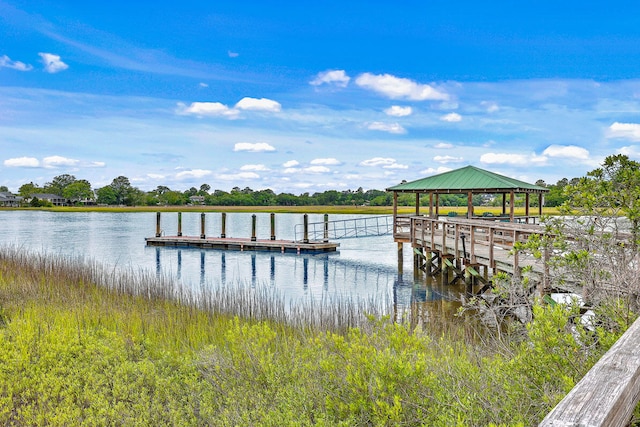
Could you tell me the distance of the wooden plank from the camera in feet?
4.03

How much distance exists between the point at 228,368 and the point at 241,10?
17.4m

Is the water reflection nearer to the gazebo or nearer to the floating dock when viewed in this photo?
the floating dock

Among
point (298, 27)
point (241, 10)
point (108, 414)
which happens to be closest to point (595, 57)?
point (298, 27)

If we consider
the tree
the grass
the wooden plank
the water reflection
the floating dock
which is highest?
the tree

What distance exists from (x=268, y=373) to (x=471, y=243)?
9134mm

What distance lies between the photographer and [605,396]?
1340mm

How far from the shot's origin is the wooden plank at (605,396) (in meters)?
1.23

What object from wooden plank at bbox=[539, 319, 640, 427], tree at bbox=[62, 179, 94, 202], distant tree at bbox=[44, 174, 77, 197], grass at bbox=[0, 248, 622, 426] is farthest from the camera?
distant tree at bbox=[44, 174, 77, 197]

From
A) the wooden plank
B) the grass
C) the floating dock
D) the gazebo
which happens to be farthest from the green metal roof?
the wooden plank

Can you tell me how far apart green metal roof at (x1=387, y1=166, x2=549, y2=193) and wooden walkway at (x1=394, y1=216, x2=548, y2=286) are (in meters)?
1.25

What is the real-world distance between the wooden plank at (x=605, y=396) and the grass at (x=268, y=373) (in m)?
0.63

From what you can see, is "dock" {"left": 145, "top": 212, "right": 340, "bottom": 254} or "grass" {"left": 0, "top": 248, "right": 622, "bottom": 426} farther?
"dock" {"left": 145, "top": 212, "right": 340, "bottom": 254}

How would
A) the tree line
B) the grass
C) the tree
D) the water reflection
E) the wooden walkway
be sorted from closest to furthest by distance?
the grass
the wooden walkway
the water reflection
the tree line
the tree

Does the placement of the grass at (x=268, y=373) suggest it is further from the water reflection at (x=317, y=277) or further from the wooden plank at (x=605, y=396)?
the water reflection at (x=317, y=277)
